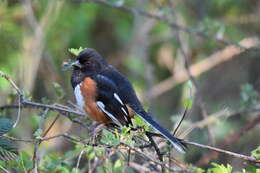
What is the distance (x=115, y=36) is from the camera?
7.27 m

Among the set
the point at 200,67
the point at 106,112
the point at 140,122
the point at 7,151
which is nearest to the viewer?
the point at 140,122

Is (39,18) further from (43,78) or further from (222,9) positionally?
(222,9)

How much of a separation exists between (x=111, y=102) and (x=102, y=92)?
10 cm

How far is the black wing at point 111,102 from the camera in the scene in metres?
3.52

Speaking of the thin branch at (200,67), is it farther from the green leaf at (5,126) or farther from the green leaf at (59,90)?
the green leaf at (5,126)

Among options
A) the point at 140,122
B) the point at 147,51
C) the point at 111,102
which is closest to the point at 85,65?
the point at 111,102

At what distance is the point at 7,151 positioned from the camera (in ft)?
9.33

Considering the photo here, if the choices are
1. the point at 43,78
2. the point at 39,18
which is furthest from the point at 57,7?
the point at 43,78

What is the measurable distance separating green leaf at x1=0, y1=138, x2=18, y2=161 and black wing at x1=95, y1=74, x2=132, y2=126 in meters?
0.80

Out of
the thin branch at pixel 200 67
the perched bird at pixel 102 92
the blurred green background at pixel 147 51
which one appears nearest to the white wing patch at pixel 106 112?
the perched bird at pixel 102 92

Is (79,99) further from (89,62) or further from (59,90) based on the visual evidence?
Answer: (89,62)

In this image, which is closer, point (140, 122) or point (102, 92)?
point (140, 122)

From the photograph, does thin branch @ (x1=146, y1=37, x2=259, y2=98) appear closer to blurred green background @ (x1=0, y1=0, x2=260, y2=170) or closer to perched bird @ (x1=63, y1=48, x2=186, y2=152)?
blurred green background @ (x1=0, y1=0, x2=260, y2=170)

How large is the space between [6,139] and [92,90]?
92 cm
